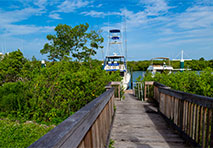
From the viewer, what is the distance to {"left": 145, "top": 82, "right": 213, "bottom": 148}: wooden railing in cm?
255

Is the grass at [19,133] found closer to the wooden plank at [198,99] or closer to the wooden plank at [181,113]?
the wooden plank at [181,113]

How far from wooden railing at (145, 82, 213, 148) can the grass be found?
3.94m

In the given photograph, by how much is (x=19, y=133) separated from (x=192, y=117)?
17.0 feet

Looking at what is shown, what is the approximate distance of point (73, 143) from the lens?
44.5 inches

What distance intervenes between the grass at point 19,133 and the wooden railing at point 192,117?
12.9 ft

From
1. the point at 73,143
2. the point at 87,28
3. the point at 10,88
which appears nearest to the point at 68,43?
the point at 87,28

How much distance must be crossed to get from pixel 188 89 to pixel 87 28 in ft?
67.8

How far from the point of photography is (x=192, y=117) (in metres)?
3.05

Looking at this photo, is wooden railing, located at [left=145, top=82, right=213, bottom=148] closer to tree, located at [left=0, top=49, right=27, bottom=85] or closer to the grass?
the grass

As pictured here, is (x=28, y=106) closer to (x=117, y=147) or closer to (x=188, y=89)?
(x=117, y=147)

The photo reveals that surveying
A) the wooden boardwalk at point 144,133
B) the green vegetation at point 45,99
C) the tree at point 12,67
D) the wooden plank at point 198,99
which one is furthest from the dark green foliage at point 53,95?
the tree at point 12,67

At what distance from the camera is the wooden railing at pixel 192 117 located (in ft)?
8.38

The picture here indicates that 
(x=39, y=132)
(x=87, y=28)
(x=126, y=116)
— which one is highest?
(x=87, y=28)

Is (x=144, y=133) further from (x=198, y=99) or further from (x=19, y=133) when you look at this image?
(x=19, y=133)
